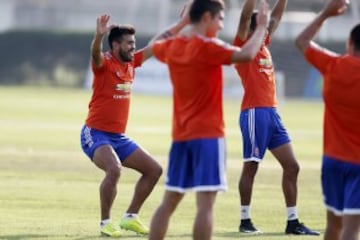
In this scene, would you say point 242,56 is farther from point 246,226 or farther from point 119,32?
point 246,226

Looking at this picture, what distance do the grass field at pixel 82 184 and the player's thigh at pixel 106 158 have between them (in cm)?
80

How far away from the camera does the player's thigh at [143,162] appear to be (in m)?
14.7

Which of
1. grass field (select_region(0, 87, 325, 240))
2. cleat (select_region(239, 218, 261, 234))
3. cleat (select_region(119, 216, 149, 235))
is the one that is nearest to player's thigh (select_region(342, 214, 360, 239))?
grass field (select_region(0, 87, 325, 240))

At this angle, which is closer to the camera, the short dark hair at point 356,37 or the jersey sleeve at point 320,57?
the short dark hair at point 356,37

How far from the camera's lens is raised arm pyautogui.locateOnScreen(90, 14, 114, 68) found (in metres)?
13.8

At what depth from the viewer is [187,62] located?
35.9 feet

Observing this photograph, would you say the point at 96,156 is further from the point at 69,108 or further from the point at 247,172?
the point at 69,108

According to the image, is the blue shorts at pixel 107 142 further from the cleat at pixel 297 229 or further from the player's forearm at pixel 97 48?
the cleat at pixel 297 229

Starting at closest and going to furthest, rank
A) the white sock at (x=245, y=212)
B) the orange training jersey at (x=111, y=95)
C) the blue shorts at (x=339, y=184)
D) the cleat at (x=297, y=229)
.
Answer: the blue shorts at (x=339, y=184) → the orange training jersey at (x=111, y=95) → the cleat at (x=297, y=229) → the white sock at (x=245, y=212)

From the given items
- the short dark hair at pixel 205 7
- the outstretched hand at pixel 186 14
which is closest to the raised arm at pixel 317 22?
the short dark hair at pixel 205 7

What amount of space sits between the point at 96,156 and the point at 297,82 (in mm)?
47868

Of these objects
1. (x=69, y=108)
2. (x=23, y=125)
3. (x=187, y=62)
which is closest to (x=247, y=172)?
(x=187, y=62)

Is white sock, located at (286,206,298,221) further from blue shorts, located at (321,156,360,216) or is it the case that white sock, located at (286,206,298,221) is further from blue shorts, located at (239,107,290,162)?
blue shorts, located at (321,156,360,216)

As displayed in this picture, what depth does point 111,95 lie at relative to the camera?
14703 millimetres
